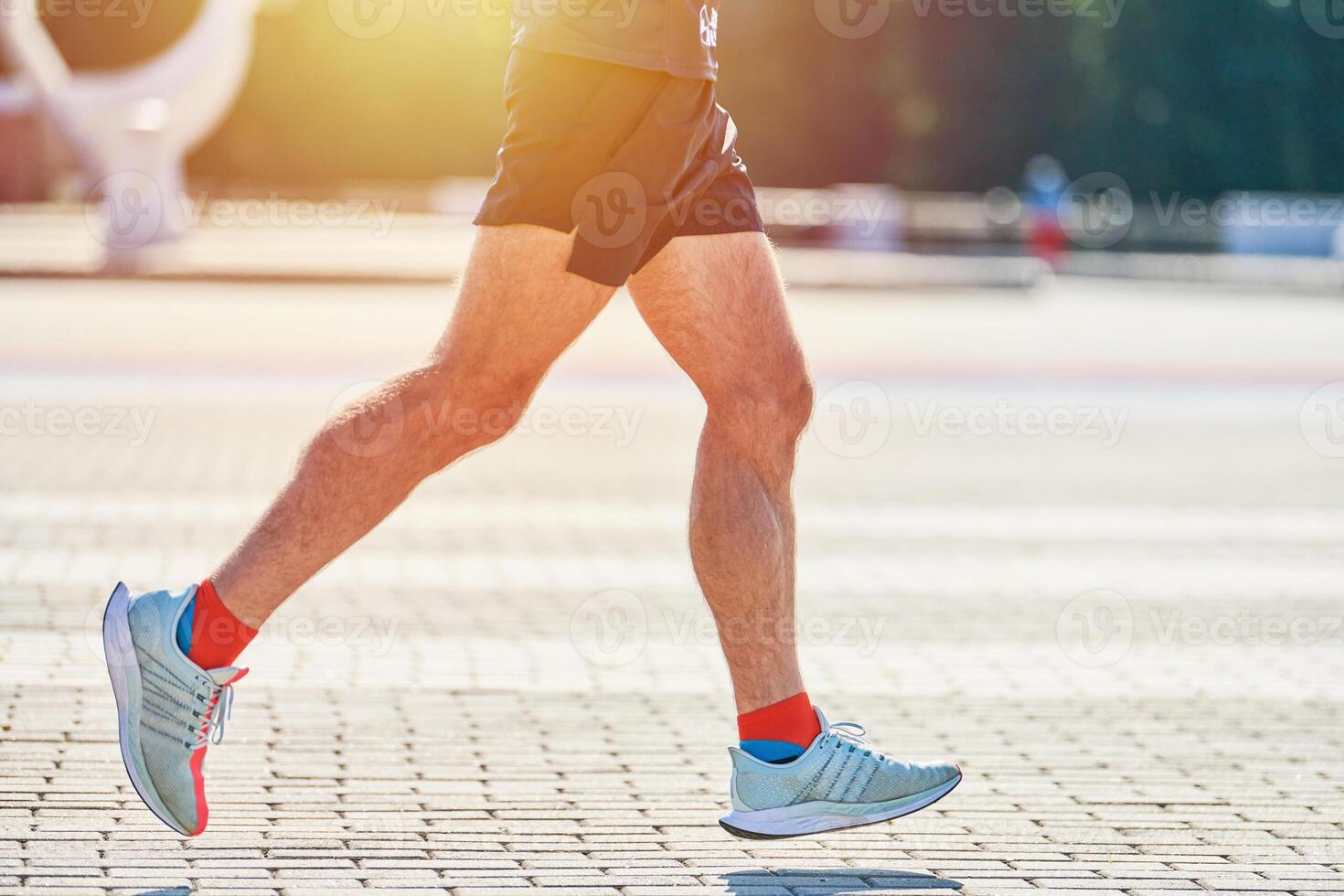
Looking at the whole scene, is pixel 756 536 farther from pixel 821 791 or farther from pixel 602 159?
pixel 602 159

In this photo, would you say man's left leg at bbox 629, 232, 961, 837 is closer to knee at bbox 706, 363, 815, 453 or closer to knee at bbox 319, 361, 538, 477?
knee at bbox 706, 363, 815, 453

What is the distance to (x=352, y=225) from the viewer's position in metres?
33.8

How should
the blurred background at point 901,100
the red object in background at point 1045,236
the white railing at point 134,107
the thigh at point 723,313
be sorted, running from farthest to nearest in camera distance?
the blurred background at point 901,100, the red object in background at point 1045,236, the white railing at point 134,107, the thigh at point 723,313

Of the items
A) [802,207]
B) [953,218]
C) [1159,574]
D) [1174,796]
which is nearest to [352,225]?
[802,207]

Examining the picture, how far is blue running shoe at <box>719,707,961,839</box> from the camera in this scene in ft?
10.8

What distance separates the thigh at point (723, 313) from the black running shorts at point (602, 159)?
0.04m

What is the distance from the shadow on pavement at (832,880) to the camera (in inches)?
122

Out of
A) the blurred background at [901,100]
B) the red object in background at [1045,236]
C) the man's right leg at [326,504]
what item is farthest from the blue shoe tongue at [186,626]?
the blurred background at [901,100]

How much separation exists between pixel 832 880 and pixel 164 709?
1.14m

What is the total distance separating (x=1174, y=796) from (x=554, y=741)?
1.30m

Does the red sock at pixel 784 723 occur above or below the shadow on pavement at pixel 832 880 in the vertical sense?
above

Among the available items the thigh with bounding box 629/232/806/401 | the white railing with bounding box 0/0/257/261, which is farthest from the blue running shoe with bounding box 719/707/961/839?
the white railing with bounding box 0/0/257/261

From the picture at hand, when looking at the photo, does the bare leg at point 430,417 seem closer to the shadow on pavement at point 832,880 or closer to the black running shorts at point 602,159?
the black running shorts at point 602,159

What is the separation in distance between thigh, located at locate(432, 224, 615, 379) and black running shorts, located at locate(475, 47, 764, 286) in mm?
28
